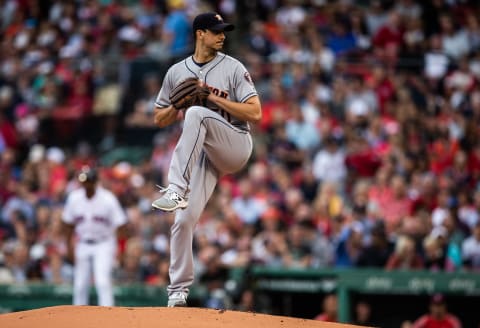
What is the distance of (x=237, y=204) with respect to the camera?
14461 mm

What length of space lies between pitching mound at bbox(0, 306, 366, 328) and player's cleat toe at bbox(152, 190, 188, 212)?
0.71 meters

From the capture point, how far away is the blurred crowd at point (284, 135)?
43.6ft

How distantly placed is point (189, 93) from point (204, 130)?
11.4 inches

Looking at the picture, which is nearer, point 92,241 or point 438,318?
point 438,318

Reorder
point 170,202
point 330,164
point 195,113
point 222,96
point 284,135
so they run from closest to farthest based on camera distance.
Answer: point 170,202, point 195,113, point 222,96, point 330,164, point 284,135

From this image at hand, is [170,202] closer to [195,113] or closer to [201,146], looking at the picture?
[201,146]

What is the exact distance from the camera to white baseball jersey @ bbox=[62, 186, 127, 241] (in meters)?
12.6

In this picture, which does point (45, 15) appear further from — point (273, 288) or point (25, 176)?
point (273, 288)

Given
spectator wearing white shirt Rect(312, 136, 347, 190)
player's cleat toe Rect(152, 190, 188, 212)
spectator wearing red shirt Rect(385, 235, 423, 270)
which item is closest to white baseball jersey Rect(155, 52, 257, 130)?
player's cleat toe Rect(152, 190, 188, 212)

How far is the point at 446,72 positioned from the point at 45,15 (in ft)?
24.3

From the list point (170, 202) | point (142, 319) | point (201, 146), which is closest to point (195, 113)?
point (201, 146)

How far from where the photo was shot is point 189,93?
25.2ft

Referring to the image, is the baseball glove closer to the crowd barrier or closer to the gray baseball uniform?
the gray baseball uniform

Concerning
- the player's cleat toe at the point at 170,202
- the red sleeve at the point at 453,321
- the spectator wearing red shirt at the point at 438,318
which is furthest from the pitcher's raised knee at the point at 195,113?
the red sleeve at the point at 453,321
